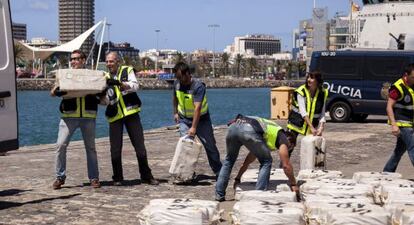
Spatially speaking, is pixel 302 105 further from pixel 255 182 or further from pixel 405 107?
pixel 255 182

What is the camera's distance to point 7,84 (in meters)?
8.41

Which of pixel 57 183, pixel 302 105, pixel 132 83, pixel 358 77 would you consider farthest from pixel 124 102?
pixel 358 77

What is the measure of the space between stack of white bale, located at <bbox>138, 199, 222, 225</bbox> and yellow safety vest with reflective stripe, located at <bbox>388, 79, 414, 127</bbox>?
4393 millimetres

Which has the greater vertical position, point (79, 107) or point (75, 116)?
point (79, 107)

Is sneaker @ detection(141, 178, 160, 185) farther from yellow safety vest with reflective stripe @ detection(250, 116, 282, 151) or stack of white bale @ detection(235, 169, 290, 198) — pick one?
yellow safety vest with reflective stripe @ detection(250, 116, 282, 151)

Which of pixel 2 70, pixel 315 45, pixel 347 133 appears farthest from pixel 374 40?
pixel 2 70

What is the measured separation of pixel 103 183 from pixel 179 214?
4290 millimetres

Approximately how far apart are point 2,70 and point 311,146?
4552 millimetres

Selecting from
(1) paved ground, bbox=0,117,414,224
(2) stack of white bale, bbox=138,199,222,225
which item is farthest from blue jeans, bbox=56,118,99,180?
(2) stack of white bale, bbox=138,199,222,225

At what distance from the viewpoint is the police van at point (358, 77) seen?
77.3 ft

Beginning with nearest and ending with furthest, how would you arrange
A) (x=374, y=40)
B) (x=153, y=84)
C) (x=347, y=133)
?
(x=347, y=133)
(x=374, y=40)
(x=153, y=84)

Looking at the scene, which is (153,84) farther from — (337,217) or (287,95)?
(337,217)

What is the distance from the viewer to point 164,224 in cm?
676

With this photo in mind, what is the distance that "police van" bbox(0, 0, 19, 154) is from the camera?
8.33m
